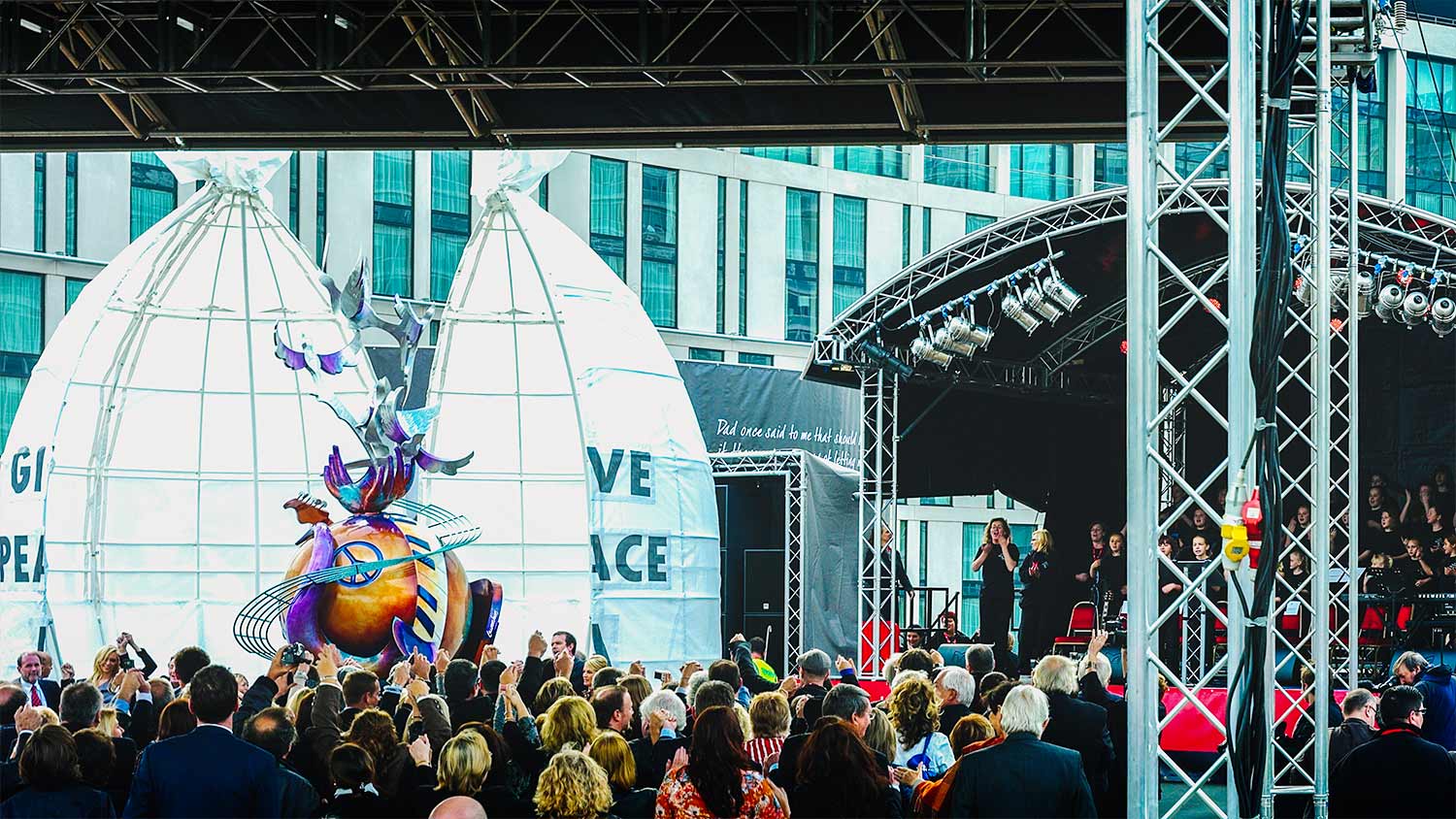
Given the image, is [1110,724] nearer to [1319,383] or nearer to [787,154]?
[1319,383]

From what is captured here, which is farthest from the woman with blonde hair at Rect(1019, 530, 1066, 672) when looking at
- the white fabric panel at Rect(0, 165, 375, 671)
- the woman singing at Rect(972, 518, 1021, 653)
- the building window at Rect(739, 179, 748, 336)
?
the building window at Rect(739, 179, 748, 336)

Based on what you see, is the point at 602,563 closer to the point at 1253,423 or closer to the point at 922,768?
the point at 922,768

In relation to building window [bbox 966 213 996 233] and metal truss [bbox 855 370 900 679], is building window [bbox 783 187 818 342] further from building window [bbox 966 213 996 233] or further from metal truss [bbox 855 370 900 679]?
metal truss [bbox 855 370 900 679]

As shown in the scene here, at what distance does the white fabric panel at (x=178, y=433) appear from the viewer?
19.1 meters

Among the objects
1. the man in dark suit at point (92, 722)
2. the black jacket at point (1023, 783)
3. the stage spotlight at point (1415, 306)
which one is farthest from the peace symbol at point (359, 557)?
the stage spotlight at point (1415, 306)

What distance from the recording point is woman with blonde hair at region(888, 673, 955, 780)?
25.4 feet

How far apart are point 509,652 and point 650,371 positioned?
11.5 feet

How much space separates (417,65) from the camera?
12172 mm

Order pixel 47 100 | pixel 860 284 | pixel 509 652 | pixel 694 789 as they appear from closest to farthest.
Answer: pixel 694 789 < pixel 47 100 < pixel 509 652 < pixel 860 284

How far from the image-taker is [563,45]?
12328mm

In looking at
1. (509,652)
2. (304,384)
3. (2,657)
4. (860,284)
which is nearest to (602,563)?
(509,652)

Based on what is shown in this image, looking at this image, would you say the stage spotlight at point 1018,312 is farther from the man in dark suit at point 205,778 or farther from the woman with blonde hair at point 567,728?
the man in dark suit at point 205,778

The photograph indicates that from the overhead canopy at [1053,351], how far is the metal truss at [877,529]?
0.47 m

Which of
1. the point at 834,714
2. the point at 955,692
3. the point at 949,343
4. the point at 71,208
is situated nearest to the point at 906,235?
the point at 71,208
